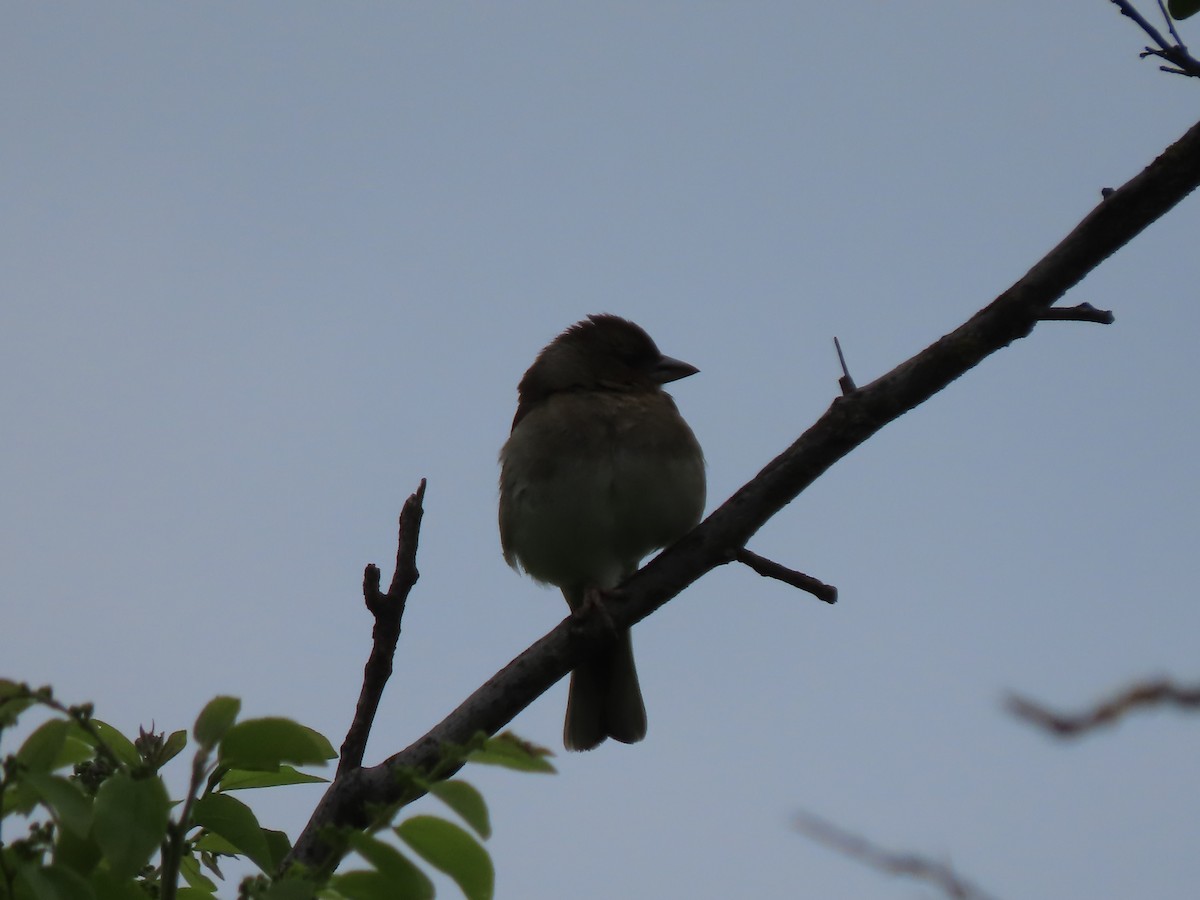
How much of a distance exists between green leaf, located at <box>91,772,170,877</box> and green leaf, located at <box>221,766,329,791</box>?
45cm

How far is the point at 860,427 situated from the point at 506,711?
3.93 ft

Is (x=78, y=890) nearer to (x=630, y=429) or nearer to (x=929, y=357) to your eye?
(x=929, y=357)

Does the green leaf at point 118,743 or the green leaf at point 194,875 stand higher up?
the green leaf at point 118,743

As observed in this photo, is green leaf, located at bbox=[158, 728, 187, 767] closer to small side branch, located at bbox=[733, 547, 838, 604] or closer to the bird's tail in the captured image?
small side branch, located at bbox=[733, 547, 838, 604]

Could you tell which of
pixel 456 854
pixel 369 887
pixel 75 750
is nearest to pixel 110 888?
pixel 75 750

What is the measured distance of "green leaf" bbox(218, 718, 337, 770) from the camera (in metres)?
2.19

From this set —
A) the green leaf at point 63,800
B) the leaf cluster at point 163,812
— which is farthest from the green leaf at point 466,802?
the green leaf at point 63,800

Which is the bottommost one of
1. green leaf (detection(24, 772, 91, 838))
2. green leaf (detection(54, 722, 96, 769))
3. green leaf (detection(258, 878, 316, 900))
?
green leaf (detection(258, 878, 316, 900))

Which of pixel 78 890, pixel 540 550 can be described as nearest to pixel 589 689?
pixel 540 550

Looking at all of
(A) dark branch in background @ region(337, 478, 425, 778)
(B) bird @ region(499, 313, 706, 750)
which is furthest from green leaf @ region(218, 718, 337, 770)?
(B) bird @ region(499, 313, 706, 750)

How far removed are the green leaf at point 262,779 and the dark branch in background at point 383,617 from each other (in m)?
0.82

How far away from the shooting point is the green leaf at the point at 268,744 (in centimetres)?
219

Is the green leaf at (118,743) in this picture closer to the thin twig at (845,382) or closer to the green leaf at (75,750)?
the green leaf at (75,750)

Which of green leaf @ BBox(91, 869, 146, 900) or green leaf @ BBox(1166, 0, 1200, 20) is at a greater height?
green leaf @ BBox(1166, 0, 1200, 20)
